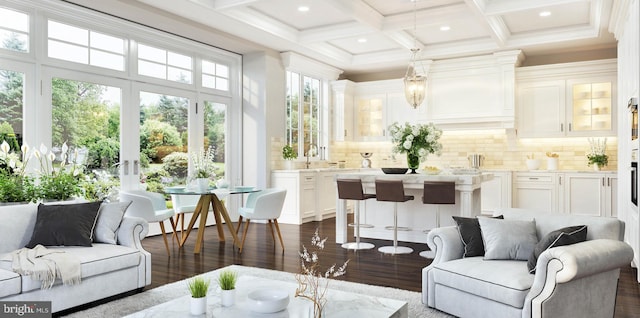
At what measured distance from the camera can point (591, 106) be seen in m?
8.08

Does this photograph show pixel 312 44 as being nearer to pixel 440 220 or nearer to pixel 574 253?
pixel 440 220

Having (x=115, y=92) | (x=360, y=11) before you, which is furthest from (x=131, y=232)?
(x=360, y=11)

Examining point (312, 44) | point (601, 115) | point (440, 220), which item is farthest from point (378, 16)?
point (601, 115)

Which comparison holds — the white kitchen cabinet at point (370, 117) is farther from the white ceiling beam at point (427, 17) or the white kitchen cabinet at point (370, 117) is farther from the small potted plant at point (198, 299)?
the small potted plant at point (198, 299)

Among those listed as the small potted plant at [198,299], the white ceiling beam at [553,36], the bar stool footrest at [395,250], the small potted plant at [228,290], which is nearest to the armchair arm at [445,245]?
the small potted plant at [228,290]

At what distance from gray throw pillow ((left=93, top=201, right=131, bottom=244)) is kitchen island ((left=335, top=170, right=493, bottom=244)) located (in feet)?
9.10

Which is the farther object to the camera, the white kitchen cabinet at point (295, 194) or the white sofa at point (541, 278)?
the white kitchen cabinet at point (295, 194)

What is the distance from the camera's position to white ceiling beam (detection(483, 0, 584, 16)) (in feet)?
19.2

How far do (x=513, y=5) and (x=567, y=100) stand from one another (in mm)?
2953

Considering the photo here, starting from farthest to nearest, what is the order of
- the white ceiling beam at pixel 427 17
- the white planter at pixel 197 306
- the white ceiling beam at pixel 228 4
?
the white ceiling beam at pixel 427 17 < the white ceiling beam at pixel 228 4 < the white planter at pixel 197 306

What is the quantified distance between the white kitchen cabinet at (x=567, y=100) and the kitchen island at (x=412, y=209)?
2.90 metres

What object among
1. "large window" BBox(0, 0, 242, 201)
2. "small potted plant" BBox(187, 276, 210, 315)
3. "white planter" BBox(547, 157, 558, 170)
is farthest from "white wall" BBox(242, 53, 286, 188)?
"small potted plant" BBox(187, 276, 210, 315)

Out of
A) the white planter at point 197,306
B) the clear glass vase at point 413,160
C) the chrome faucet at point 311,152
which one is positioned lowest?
the white planter at point 197,306

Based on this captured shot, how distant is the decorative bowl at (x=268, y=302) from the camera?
259 cm
